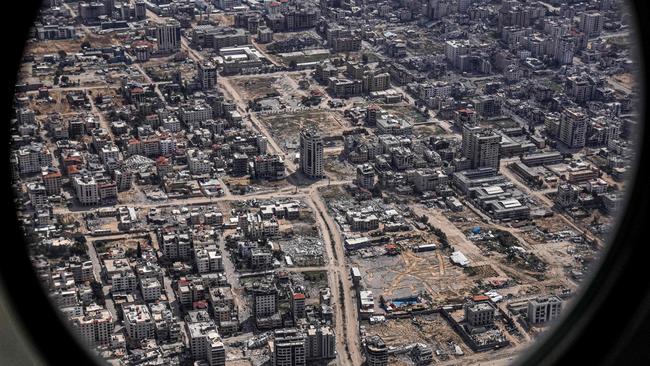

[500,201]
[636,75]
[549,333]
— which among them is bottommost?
[500,201]

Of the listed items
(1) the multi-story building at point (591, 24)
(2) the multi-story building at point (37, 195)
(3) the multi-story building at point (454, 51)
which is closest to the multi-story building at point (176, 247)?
(2) the multi-story building at point (37, 195)

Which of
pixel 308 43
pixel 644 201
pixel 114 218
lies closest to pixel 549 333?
pixel 644 201

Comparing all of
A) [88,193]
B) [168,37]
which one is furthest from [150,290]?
[168,37]

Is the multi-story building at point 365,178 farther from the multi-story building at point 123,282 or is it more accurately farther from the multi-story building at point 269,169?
the multi-story building at point 123,282

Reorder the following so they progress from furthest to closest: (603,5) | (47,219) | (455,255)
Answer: (603,5), (47,219), (455,255)

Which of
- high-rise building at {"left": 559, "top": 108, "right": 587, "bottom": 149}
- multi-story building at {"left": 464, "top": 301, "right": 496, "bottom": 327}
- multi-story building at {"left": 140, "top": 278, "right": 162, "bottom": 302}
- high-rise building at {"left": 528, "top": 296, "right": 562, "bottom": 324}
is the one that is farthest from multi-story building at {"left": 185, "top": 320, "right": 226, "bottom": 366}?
high-rise building at {"left": 559, "top": 108, "right": 587, "bottom": 149}

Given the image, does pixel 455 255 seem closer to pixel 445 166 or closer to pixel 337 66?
pixel 445 166

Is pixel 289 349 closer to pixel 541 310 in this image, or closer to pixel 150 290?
pixel 150 290

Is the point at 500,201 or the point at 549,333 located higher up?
the point at 549,333
